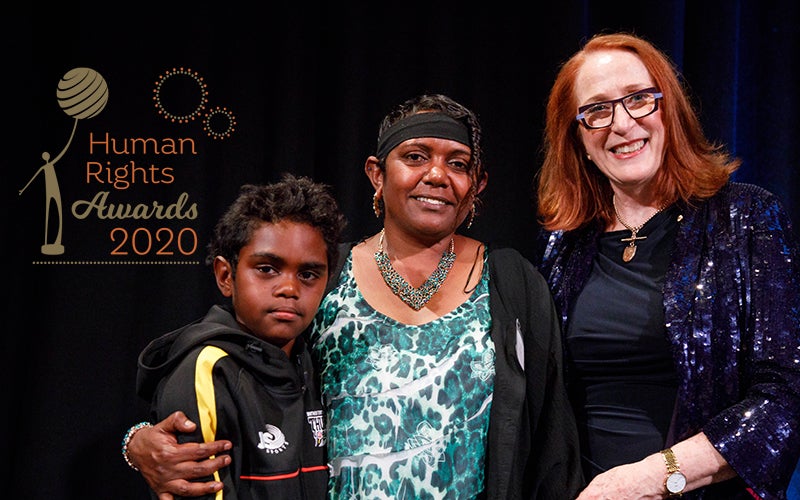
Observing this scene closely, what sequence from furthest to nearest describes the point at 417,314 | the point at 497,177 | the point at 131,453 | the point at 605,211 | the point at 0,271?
the point at 497,177
the point at 0,271
the point at 605,211
the point at 417,314
the point at 131,453

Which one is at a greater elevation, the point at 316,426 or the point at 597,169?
the point at 597,169

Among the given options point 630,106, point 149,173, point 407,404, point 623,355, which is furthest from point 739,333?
point 149,173

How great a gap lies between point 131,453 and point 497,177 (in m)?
1.46

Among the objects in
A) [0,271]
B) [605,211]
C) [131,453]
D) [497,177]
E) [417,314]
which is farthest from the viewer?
[497,177]

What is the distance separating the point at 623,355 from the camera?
1738 mm

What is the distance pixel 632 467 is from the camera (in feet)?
5.20

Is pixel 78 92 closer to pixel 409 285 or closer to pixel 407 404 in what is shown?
pixel 409 285

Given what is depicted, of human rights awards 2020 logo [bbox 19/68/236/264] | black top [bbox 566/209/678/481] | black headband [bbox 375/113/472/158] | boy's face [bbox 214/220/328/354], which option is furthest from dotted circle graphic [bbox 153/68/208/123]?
black top [bbox 566/209/678/481]

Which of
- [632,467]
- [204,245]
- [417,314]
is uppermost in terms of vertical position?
[204,245]

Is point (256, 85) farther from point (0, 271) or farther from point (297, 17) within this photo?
point (0, 271)

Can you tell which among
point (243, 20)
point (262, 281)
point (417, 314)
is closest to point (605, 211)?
point (417, 314)

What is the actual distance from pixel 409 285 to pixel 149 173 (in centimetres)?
111

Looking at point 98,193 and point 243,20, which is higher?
point 243,20

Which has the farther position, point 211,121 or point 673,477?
point 211,121
